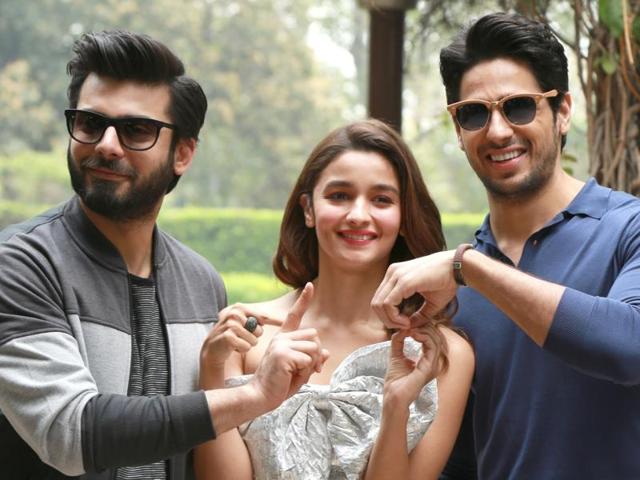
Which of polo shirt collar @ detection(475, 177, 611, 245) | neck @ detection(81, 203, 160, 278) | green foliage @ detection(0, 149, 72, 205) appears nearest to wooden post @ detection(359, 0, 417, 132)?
polo shirt collar @ detection(475, 177, 611, 245)

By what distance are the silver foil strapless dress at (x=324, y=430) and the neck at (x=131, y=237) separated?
34 centimetres

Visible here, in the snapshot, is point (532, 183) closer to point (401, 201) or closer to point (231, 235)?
point (401, 201)

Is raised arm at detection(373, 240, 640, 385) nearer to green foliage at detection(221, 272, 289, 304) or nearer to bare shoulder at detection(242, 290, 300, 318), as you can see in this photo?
bare shoulder at detection(242, 290, 300, 318)

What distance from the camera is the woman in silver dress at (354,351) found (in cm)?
217

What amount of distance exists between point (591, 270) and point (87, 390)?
107 centimetres

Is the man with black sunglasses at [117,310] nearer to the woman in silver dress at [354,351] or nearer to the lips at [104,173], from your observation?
the lips at [104,173]

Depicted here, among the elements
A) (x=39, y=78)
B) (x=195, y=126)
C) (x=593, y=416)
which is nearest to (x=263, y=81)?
(x=39, y=78)

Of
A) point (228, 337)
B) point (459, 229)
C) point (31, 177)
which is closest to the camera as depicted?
point (228, 337)

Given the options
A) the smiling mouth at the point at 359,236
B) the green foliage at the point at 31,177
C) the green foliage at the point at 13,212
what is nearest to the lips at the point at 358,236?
the smiling mouth at the point at 359,236

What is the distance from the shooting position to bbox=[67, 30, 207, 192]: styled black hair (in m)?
2.22

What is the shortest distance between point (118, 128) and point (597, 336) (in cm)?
109

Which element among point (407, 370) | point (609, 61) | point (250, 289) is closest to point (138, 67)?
point (407, 370)

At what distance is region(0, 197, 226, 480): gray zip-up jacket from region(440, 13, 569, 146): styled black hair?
900 millimetres

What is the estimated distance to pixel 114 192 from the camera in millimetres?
2176
